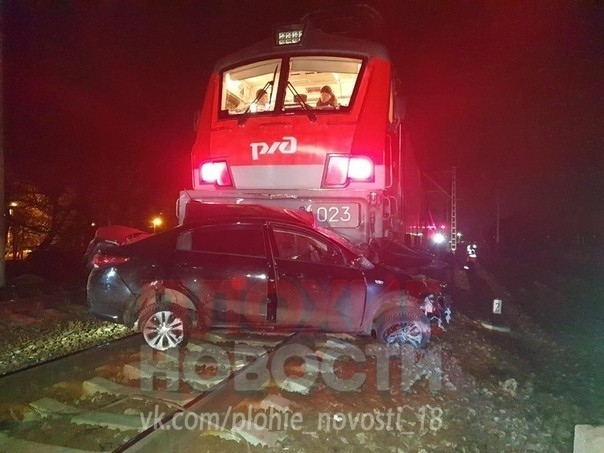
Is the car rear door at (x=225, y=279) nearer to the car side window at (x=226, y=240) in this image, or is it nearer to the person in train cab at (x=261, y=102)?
the car side window at (x=226, y=240)

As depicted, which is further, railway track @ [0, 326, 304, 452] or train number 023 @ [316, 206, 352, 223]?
train number 023 @ [316, 206, 352, 223]

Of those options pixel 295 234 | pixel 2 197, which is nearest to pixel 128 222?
pixel 2 197

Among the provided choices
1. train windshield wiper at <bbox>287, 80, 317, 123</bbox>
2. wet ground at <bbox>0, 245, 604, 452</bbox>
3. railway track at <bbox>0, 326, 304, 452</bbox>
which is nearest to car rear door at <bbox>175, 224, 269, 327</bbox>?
railway track at <bbox>0, 326, 304, 452</bbox>

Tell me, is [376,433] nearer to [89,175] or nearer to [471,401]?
[471,401]

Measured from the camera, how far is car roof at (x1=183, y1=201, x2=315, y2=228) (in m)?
6.65

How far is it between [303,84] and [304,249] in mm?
2805

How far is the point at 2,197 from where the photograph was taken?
10844 mm

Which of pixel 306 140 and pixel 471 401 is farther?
pixel 306 140

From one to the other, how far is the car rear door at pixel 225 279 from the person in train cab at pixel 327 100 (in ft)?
8.26

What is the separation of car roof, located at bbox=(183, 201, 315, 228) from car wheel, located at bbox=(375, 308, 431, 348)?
143cm

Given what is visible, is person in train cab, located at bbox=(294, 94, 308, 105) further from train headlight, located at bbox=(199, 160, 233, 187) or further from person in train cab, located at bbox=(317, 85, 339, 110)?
train headlight, located at bbox=(199, 160, 233, 187)

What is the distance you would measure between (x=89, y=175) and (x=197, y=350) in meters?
14.6

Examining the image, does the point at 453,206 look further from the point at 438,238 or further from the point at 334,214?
the point at 334,214

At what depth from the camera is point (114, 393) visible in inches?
200
